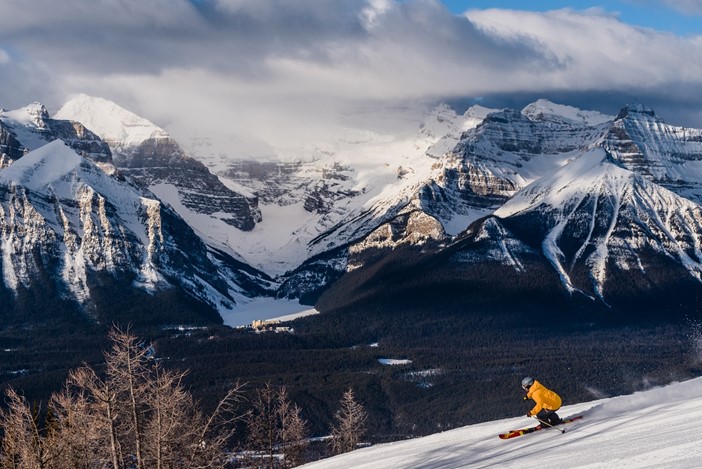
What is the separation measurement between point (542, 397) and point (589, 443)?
193 inches

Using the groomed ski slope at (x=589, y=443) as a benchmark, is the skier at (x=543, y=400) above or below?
above

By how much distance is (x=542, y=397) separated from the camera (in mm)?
55281

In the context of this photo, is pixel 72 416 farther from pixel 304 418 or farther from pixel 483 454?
pixel 304 418

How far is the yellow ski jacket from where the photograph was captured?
54969 millimetres

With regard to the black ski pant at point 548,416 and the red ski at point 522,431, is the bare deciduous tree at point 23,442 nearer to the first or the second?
the red ski at point 522,431

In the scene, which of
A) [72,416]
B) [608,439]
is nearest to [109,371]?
[72,416]

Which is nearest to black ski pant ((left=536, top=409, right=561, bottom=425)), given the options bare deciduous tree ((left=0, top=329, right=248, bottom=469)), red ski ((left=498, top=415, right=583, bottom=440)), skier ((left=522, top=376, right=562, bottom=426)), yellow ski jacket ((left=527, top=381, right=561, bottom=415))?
skier ((left=522, top=376, right=562, bottom=426))

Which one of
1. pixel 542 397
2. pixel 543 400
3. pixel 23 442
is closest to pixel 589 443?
pixel 542 397

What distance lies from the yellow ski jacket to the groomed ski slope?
44.5 inches

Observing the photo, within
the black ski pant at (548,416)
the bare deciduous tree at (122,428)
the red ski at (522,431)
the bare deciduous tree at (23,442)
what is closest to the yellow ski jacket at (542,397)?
the black ski pant at (548,416)

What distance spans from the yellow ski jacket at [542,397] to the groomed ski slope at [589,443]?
113 cm

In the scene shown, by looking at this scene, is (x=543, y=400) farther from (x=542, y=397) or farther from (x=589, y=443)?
(x=589, y=443)

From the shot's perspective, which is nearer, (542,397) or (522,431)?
(542,397)

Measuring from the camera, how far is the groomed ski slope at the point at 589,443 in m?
45.9
